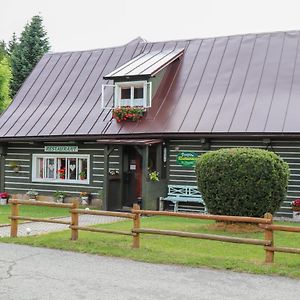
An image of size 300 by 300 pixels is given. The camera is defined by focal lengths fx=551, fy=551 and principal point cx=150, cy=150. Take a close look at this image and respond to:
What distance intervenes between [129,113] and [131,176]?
7.66 ft

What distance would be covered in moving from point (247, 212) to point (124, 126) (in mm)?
8260

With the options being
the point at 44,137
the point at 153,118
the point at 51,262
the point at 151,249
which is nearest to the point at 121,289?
the point at 51,262

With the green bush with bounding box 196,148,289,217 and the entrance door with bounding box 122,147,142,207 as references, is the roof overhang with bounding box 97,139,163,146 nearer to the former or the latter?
the entrance door with bounding box 122,147,142,207

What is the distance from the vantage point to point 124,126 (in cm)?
2012

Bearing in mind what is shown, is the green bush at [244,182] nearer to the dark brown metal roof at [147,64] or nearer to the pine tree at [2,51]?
the dark brown metal roof at [147,64]

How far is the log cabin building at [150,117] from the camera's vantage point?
18.4 meters

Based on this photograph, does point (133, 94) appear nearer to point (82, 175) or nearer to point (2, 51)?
point (82, 175)

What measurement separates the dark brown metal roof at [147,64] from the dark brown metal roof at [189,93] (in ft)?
1.25

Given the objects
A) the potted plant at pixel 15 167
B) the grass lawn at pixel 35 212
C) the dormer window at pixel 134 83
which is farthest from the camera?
the potted plant at pixel 15 167

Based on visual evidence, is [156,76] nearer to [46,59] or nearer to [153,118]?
[153,118]

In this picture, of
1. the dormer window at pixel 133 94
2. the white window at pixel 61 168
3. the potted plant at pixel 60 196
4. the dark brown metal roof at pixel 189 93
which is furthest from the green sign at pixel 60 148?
the dormer window at pixel 133 94

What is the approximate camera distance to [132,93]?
20.8 metres

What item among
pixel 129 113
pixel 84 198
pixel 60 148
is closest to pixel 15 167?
pixel 60 148

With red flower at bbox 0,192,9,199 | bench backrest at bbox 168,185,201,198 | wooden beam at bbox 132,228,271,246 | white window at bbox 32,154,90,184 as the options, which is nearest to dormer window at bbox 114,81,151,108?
white window at bbox 32,154,90,184
